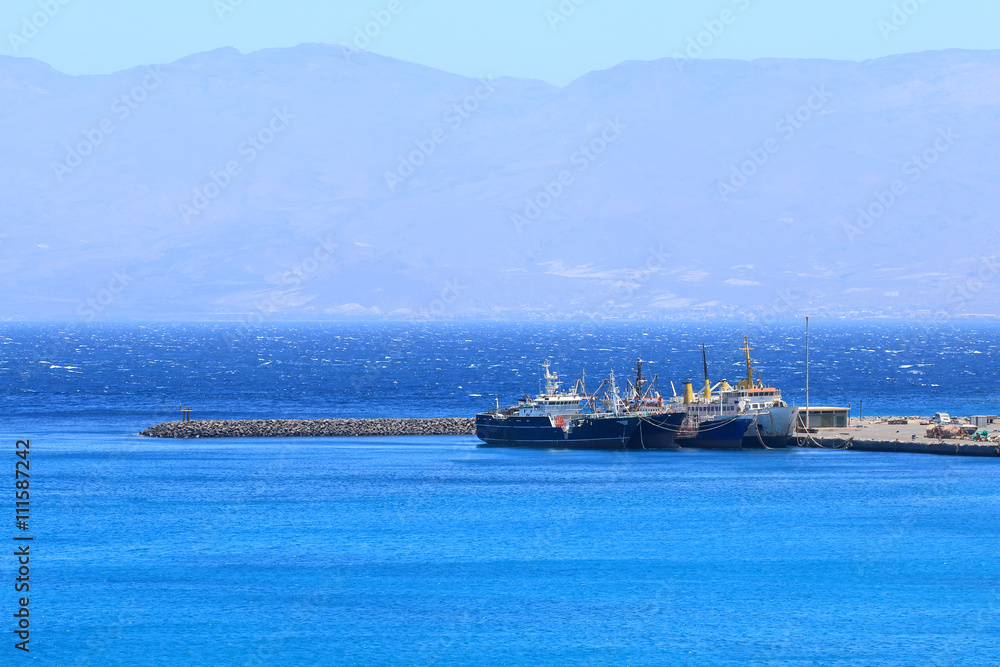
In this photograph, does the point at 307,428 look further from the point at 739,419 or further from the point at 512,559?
the point at 512,559

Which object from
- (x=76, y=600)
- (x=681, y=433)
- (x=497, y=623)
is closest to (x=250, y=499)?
(x=76, y=600)

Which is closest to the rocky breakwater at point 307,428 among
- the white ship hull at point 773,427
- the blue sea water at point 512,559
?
the blue sea water at point 512,559

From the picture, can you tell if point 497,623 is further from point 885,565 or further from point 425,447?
point 425,447

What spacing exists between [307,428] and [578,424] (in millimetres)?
27384

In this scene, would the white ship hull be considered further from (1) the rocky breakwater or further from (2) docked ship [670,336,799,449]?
(1) the rocky breakwater

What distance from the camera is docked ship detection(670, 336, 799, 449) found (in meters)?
116

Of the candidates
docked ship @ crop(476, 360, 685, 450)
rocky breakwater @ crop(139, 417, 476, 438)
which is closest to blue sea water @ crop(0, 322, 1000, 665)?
docked ship @ crop(476, 360, 685, 450)

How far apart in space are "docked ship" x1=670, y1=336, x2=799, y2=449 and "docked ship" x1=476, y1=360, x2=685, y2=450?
1.87 metres

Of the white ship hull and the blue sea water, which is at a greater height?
the white ship hull

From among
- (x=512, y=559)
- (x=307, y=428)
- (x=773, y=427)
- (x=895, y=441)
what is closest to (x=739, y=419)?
(x=773, y=427)

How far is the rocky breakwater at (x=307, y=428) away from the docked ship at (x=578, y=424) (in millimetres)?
10961

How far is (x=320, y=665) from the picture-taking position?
5134 centimetres

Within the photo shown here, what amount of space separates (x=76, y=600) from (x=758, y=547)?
31.6m

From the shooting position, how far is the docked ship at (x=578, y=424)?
118 meters
